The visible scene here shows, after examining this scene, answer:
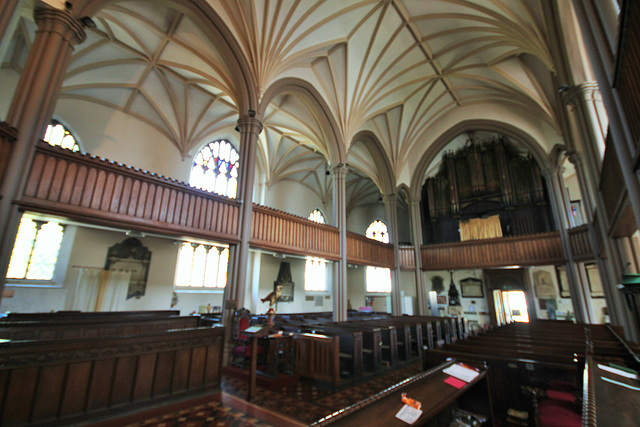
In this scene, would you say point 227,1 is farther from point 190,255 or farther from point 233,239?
point 190,255

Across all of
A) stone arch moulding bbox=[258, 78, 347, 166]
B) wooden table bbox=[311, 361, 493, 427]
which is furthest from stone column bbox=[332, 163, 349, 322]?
wooden table bbox=[311, 361, 493, 427]

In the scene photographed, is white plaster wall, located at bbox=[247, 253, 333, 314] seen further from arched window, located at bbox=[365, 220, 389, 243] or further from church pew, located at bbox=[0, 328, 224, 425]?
church pew, located at bbox=[0, 328, 224, 425]

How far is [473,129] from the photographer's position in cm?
1440

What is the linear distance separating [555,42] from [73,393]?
11436mm

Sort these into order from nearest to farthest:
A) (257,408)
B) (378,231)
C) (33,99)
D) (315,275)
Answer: (257,408) < (33,99) < (315,275) < (378,231)

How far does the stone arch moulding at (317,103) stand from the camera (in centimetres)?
933

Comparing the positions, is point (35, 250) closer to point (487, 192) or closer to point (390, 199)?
point (390, 199)

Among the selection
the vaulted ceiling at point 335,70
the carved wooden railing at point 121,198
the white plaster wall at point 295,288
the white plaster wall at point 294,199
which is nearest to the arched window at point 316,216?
the white plaster wall at point 294,199

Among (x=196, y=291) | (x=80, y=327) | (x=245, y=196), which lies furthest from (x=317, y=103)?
(x=80, y=327)

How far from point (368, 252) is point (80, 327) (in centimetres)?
982

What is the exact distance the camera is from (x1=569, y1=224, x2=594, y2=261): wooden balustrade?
1035cm

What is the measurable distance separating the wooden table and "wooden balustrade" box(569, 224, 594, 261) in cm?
1056

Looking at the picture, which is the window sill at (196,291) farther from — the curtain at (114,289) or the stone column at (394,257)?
the stone column at (394,257)

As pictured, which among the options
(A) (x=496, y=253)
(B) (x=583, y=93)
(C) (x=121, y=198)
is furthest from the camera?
(A) (x=496, y=253)
